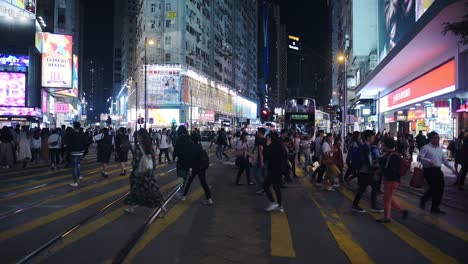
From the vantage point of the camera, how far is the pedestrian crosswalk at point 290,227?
634cm

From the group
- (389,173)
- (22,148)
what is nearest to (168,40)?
(22,148)

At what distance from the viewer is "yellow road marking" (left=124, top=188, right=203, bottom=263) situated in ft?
20.6

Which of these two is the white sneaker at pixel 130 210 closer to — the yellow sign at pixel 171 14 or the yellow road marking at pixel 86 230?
the yellow road marking at pixel 86 230

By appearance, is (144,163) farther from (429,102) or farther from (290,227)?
(429,102)

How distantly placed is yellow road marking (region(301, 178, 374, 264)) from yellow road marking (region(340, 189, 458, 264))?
0.86m

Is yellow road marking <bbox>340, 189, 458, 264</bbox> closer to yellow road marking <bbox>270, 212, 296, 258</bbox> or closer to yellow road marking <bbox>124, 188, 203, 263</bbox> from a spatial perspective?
yellow road marking <bbox>270, 212, 296, 258</bbox>

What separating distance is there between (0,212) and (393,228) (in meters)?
7.89

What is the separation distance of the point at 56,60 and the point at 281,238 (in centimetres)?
4607

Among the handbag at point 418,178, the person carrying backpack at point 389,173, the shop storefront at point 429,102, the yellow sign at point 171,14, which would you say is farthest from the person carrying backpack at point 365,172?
the yellow sign at point 171,14

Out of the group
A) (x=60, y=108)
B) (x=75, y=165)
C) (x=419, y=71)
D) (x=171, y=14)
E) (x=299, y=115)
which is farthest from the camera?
(x=171, y=14)

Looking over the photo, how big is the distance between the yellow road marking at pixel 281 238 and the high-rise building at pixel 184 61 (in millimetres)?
38593

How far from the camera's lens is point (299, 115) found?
34312 millimetres

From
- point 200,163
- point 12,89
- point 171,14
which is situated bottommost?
point 200,163

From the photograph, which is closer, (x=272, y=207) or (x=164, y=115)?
(x=272, y=207)
